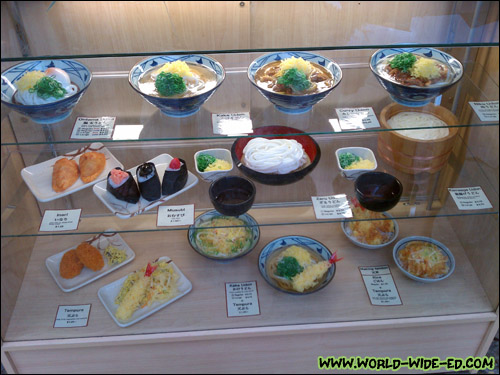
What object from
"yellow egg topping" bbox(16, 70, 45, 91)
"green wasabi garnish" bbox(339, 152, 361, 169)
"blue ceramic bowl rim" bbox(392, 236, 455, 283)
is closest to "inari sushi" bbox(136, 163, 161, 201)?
"yellow egg topping" bbox(16, 70, 45, 91)

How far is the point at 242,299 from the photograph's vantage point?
1.53 meters

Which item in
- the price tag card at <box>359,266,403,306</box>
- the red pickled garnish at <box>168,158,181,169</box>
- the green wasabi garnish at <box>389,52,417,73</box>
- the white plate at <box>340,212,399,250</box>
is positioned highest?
the green wasabi garnish at <box>389,52,417,73</box>

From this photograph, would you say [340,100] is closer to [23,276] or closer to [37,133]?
[37,133]

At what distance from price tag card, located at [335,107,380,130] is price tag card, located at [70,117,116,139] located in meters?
0.63

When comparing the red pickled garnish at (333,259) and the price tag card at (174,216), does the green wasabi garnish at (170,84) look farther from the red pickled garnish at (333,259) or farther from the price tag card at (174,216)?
the red pickled garnish at (333,259)

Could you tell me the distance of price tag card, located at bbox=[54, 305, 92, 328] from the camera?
57.2 inches

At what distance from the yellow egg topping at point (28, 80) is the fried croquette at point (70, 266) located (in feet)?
2.22

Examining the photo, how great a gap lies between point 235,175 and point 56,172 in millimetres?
549

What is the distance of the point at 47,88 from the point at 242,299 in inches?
35.3

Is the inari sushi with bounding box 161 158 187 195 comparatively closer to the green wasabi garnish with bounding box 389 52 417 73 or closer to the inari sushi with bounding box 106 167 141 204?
the inari sushi with bounding box 106 167 141 204

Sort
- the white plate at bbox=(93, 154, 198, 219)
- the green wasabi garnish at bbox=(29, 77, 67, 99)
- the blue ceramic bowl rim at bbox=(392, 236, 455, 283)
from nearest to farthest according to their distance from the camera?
the green wasabi garnish at bbox=(29, 77, 67, 99)
the white plate at bbox=(93, 154, 198, 219)
the blue ceramic bowl rim at bbox=(392, 236, 455, 283)

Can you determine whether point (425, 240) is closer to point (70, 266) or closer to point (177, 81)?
point (177, 81)

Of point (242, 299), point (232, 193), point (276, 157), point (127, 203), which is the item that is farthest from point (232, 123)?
point (242, 299)

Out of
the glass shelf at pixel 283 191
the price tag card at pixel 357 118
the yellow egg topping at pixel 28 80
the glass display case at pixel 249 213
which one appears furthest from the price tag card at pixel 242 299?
the yellow egg topping at pixel 28 80
